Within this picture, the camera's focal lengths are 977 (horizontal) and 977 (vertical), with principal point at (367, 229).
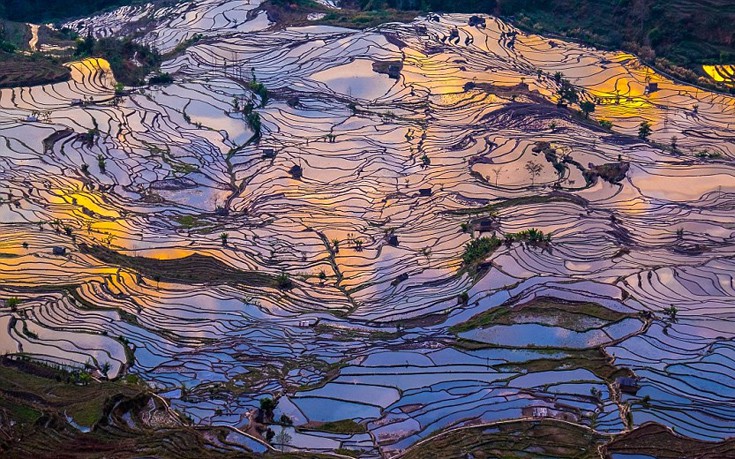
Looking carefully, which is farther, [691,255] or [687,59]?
[687,59]

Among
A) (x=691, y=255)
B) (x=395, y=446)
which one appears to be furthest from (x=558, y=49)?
(x=395, y=446)

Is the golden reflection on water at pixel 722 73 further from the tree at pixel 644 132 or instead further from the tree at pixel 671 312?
the tree at pixel 671 312

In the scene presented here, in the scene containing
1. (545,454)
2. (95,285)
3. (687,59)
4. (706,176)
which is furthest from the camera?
(687,59)

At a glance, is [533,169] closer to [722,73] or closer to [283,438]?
[722,73]

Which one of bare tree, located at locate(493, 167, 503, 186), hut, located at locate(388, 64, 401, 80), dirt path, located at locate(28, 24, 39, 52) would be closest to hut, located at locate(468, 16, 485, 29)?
hut, located at locate(388, 64, 401, 80)

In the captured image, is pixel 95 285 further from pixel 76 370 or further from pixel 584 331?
pixel 584 331

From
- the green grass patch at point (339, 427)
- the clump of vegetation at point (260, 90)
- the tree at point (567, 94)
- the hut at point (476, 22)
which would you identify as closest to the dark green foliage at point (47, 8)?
the clump of vegetation at point (260, 90)
